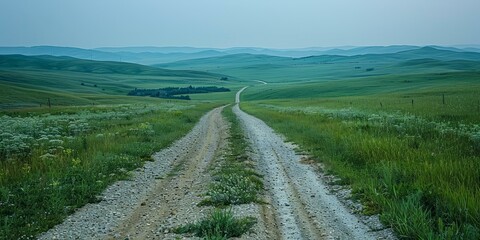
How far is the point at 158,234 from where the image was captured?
8.25m

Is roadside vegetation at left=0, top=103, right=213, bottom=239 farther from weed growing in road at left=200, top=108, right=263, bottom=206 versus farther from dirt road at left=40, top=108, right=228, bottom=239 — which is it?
weed growing in road at left=200, top=108, right=263, bottom=206

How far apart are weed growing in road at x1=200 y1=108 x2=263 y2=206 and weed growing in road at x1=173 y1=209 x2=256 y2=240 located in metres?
1.64

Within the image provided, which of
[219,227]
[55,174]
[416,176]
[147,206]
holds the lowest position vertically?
[147,206]

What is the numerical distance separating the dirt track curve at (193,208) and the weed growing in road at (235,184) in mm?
349

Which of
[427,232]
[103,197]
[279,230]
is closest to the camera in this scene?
[427,232]

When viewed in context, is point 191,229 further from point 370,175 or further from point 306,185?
point 370,175

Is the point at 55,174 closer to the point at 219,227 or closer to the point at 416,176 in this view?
the point at 219,227

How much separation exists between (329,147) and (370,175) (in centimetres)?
554

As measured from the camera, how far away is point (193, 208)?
9961 mm

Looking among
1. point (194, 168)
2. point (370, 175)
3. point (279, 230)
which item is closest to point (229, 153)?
point (194, 168)

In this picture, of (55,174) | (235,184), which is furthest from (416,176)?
(55,174)

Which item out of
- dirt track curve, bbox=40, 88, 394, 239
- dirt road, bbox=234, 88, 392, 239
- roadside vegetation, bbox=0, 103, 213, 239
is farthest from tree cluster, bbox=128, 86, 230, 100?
dirt track curve, bbox=40, 88, 394, 239

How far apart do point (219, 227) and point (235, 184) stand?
3.44 m

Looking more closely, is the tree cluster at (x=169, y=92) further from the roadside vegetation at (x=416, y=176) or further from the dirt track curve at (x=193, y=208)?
the dirt track curve at (x=193, y=208)
